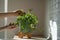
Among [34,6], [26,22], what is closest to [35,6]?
[34,6]

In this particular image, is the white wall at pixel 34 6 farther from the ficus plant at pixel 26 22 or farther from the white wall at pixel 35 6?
the ficus plant at pixel 26 22

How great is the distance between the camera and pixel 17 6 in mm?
2500

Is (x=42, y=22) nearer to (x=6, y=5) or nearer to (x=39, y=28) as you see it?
(x=39, y=28)

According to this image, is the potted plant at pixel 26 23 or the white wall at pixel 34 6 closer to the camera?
the potted plant at pixel 26 23

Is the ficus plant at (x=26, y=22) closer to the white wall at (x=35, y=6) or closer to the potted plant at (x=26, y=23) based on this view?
the potted plant at (x=26, y=23)

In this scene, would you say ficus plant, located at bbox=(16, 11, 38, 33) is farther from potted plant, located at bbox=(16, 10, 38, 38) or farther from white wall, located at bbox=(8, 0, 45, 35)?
white wall, located at bbox=(8, 0, 45, 35)

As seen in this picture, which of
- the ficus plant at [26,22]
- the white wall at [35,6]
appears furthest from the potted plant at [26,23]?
the white wall at [35,6]

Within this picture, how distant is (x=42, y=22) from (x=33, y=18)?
73 cm

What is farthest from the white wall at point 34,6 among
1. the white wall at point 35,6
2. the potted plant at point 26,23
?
the potted plant at point 26,23

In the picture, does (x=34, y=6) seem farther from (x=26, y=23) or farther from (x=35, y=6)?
(x=26, y=23)

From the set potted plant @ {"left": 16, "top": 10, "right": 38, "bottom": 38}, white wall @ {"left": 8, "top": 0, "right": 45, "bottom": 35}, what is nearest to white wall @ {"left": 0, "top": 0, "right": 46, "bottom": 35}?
white wall @ {"left": 8, "top": 0, "right": 45, "bottom": 35}

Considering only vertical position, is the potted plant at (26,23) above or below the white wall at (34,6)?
below

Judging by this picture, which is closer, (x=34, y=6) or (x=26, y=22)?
(x=26, y=22)

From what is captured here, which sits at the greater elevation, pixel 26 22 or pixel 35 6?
pixel 35 6
